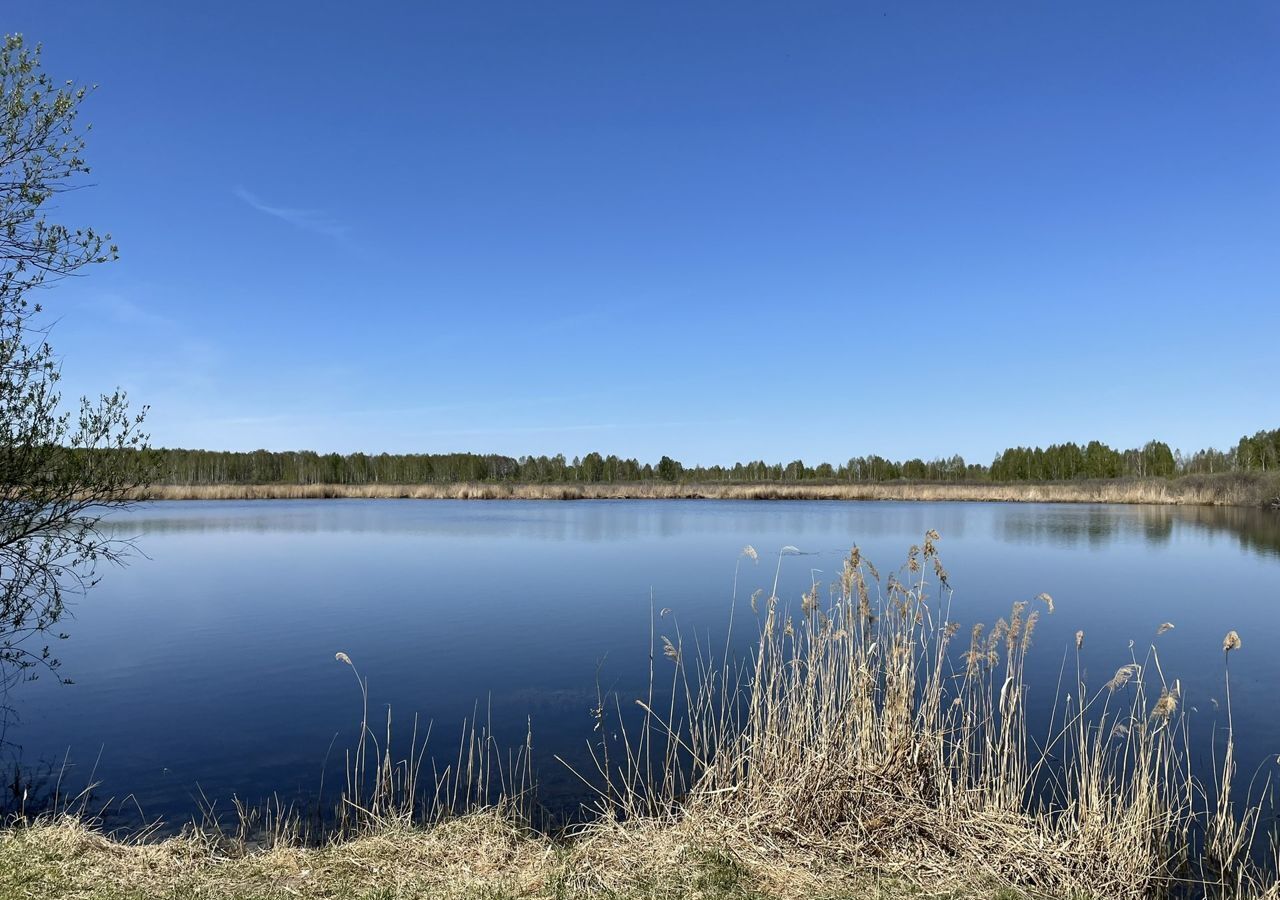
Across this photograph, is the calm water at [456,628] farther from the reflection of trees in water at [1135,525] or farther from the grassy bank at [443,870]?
the grassy bank at [443,870]

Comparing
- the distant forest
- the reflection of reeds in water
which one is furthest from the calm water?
the distant forest

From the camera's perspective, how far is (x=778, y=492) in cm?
4906

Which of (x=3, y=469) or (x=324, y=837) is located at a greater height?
(x=3, y=469)

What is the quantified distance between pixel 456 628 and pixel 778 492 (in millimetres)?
40131

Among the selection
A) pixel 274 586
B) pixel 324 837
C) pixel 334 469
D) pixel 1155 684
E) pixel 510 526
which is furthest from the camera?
pixel 334 469

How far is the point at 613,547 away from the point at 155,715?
1348cm

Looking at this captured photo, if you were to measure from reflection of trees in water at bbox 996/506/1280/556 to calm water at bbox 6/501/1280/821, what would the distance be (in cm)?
34

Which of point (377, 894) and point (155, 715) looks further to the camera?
point (155, 715)

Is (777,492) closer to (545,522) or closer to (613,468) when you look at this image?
(545,522)

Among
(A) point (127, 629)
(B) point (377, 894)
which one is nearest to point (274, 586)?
(A) point (127, 629)

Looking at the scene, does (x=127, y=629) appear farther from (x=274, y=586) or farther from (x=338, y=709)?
(x=338, y=709)

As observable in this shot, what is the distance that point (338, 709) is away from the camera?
24.0 feet

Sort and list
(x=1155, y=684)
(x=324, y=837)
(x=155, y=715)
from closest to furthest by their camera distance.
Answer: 1. (x=324, y=837)
2. (x=155, y=715)
3. (x=1155, y=684)

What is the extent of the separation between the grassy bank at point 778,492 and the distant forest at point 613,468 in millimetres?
19326
